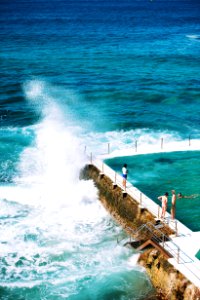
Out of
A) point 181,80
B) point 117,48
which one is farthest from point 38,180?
point 117,48

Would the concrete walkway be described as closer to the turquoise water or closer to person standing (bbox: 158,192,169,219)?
person standing (bbox: 158,192,169,219)

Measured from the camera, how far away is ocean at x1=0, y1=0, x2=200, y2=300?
20.2 m

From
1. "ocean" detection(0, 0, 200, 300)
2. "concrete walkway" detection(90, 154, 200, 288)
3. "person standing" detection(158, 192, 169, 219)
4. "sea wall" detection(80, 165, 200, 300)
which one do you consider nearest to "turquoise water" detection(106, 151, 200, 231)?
"ocean" detection(0, 0, 200, 300)

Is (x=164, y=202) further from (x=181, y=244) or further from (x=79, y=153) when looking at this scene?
(x=79, y=153)

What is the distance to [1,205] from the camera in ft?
87.1

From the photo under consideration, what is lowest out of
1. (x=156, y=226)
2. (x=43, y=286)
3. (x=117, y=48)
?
(x=43, y=286)

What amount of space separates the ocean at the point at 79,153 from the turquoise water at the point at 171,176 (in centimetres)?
6

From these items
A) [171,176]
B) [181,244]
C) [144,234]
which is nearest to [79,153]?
[171,176]

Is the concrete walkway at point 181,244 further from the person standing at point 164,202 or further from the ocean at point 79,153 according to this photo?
the ocean at point 79,153

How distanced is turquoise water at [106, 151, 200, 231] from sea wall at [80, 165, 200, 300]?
6.51 feet

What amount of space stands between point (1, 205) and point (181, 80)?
37.3 metres

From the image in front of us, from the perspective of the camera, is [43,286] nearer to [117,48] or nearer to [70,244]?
[70,244]

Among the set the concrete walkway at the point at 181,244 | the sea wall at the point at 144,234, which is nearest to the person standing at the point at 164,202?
the concrete walkway at the point at 181,244

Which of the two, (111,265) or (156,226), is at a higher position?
(156,226)
